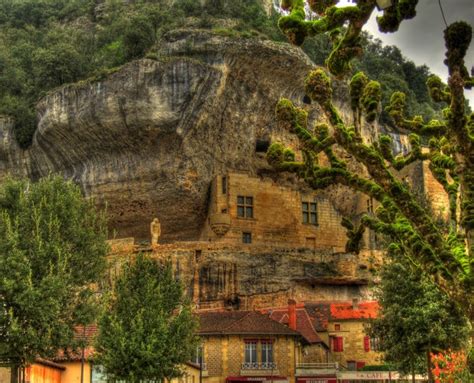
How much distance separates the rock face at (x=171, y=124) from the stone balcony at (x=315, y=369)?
17970 mm

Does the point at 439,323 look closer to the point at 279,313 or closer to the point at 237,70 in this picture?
the point at 279,313

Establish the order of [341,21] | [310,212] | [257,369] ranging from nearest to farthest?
[341,21] → [257,369] → [310,212]

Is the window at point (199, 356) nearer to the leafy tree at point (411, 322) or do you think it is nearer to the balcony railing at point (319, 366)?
the balcony railing at point (319, 366)

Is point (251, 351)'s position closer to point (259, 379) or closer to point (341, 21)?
point (259, 379)

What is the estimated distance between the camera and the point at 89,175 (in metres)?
56.1

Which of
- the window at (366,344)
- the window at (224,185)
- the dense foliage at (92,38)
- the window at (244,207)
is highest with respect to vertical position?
the dense foliage at (92,38)

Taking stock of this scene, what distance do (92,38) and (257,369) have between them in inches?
1727

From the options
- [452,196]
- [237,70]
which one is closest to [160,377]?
[452,196]

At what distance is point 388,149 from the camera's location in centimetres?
1552

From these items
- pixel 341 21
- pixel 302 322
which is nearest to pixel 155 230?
pixel 302 322

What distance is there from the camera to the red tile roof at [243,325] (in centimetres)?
3906

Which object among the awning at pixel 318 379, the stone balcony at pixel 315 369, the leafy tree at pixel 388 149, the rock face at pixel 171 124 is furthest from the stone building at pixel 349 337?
the leafy tree at pixel 388 149

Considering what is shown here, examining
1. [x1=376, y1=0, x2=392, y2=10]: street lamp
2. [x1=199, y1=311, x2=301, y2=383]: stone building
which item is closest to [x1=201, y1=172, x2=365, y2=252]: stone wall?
[x1=199, y1=311, x2=301, y2=383]: stone building

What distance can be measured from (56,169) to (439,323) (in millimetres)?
36273
